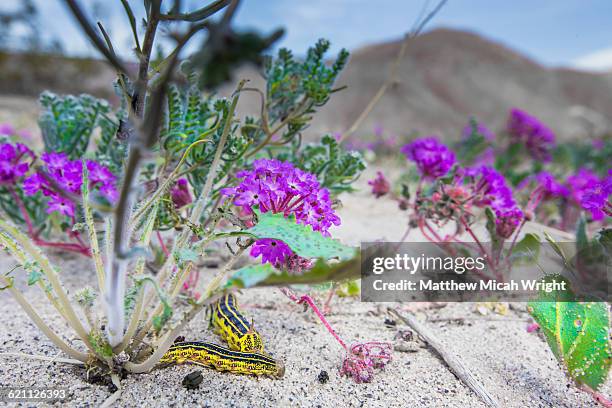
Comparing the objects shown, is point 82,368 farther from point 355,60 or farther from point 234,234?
point 355,60

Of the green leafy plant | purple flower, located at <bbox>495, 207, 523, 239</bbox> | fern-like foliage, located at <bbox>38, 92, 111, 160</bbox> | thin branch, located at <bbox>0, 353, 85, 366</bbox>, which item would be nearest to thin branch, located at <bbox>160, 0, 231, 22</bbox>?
the green leafy plant

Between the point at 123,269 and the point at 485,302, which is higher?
the point at 123,269

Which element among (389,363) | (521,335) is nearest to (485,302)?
(521,335)

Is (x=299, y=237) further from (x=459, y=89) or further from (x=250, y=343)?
(x=459, y=89)

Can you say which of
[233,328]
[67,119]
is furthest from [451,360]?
[67,119]

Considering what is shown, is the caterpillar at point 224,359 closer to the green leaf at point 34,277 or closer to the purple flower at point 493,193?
the green leaf at point 34,277

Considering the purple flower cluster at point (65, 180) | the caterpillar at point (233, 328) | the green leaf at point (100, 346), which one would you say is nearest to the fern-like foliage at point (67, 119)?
the purple flower cluster at point (65, 180)

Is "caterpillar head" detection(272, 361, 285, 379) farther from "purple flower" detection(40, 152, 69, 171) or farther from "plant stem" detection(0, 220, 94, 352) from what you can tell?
"purple flower" detection(40, 152, 69, 171)
